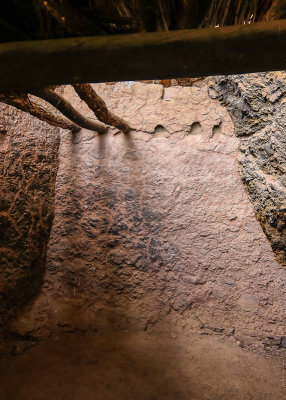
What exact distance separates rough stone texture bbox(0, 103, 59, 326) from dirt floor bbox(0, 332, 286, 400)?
40 centimetres

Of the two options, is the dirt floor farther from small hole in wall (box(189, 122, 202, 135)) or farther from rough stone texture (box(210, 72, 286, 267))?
small hole in wall (box(189, 122, 202, 135))

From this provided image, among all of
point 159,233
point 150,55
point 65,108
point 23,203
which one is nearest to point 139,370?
point 159,233

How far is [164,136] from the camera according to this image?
7.36 feet

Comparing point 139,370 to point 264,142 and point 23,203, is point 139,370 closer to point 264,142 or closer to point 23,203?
point 23,203

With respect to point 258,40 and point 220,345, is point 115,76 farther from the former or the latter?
point 220,345

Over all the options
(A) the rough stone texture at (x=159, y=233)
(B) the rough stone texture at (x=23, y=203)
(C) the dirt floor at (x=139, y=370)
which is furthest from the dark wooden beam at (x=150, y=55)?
(C) the dirt floor at (x=139, y=370)

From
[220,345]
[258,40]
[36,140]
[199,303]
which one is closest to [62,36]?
[258,40]

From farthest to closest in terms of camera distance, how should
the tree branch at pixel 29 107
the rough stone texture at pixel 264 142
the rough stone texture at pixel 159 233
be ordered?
the rough stone texture at pixel 159 233, the rough stone texture at pixel 264 142, the tree branch at pixel 29 107

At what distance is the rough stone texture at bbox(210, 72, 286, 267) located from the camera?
182 centimetres

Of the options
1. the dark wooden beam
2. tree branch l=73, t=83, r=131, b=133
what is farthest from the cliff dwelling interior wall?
the dark wooden beam

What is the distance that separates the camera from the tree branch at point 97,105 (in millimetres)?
1526

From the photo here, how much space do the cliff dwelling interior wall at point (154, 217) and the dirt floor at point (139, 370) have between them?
0.08 metres

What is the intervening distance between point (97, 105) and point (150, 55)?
110 cm

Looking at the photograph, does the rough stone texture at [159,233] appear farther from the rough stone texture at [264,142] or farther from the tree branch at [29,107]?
the tree branch at [29,107]
